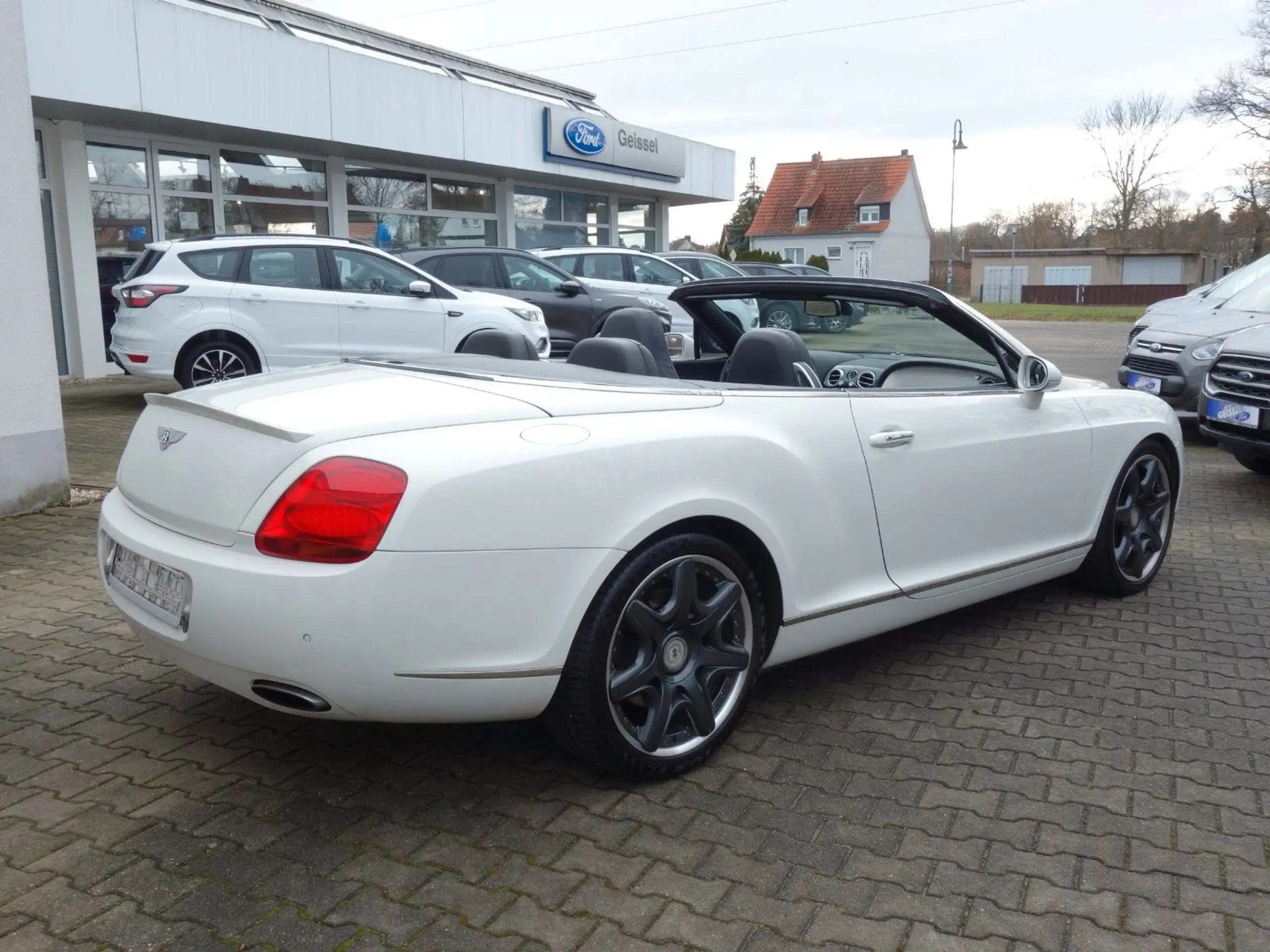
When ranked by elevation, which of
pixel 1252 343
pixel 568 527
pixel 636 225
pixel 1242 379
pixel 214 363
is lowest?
pixel 214 363

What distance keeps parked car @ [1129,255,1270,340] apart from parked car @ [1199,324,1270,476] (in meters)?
2.88

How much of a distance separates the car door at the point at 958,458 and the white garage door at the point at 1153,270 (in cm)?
6133

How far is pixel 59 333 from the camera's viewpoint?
13570mm

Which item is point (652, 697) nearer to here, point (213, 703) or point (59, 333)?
point (213, 703)

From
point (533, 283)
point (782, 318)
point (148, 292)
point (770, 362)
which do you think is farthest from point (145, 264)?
point (770, 362)

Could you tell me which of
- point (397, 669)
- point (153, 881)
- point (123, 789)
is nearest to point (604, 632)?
point (397, 669)

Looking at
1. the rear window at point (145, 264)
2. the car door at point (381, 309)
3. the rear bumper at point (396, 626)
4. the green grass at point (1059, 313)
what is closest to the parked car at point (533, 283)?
the car door at point (381, 309)

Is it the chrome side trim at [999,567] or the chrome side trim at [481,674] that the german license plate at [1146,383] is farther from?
the chrome side trim at [481,674]

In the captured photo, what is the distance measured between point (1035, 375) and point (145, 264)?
877cm

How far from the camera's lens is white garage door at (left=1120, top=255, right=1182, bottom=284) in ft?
196

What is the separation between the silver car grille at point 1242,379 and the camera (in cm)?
745

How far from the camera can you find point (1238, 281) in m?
11.1

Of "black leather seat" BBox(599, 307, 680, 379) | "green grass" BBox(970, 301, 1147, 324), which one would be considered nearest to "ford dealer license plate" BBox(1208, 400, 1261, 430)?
"black leather seat" BBox(599, 307, 680, 379)

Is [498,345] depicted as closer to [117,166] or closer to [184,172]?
[117,166]
